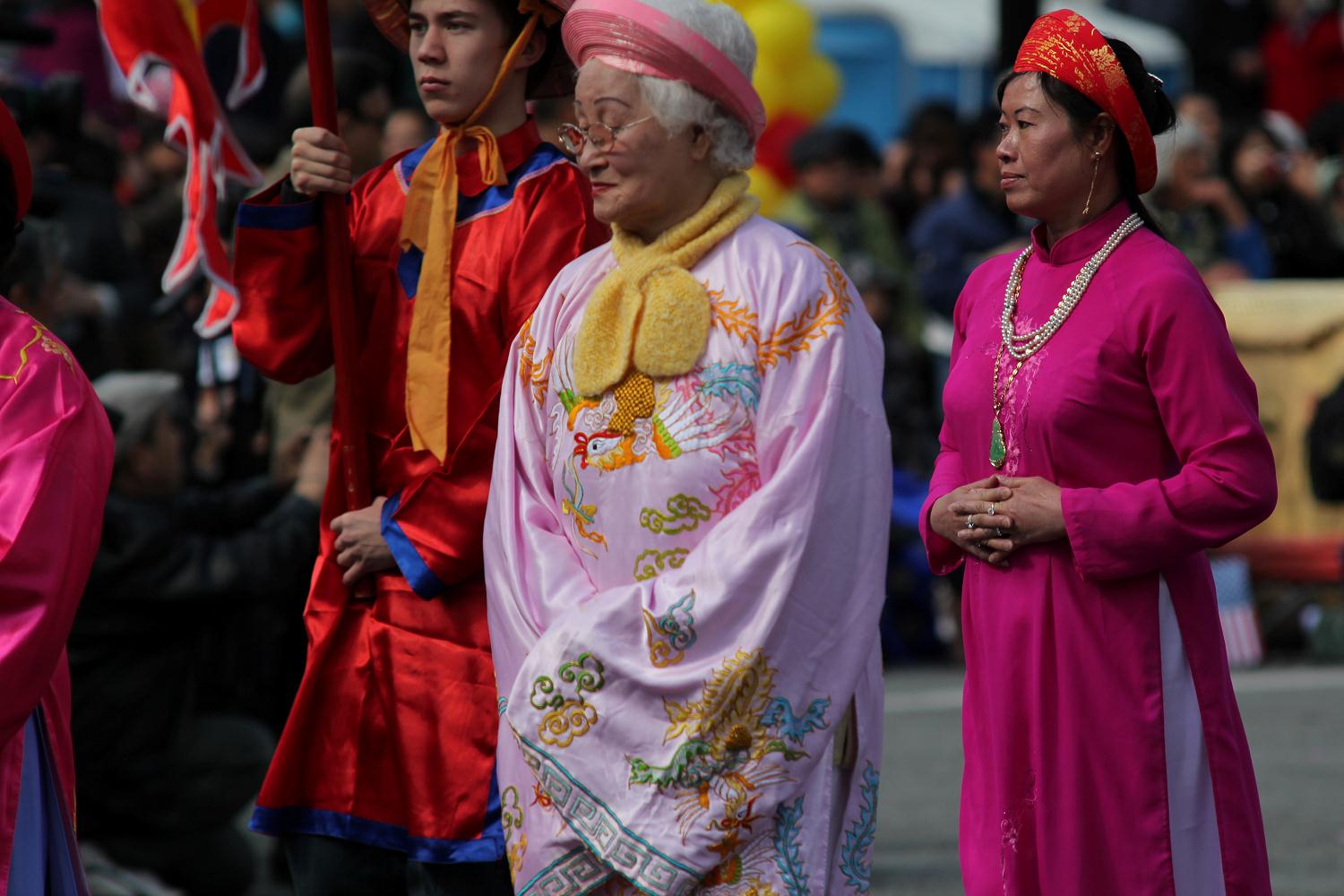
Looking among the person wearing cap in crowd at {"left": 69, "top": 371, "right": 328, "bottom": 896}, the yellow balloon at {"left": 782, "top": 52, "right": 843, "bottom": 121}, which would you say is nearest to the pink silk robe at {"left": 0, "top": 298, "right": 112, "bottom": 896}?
the person wearing cap in crowd at {"left": 69, "top": 371, "right": 328, "bottom": 896}

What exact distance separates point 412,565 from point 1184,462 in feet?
4.58

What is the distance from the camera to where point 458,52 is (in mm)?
4250

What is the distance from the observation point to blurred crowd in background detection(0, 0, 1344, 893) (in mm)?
5996

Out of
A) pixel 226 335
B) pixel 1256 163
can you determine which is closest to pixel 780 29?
pixel 1256 163

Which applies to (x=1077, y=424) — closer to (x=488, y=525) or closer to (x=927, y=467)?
(x=488, y=525)

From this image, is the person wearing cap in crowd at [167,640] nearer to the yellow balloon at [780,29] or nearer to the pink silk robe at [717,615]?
the pink silk robe at [717,615]

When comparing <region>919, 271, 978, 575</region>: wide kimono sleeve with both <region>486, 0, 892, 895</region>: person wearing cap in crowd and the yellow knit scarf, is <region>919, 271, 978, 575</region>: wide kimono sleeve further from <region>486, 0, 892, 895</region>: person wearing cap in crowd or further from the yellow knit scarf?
the yellow knit scarf

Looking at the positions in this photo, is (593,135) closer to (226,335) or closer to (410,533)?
(410,533)

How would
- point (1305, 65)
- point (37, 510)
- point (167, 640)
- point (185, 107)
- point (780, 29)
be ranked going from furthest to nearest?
point (1305, 65) → point (780, 29) → point (167, 640) → point (185, 107) → point (37, 510)

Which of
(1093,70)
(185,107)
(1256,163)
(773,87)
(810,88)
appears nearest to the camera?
(1093,70)

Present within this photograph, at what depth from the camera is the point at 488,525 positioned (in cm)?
398

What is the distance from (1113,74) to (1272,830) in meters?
3.97

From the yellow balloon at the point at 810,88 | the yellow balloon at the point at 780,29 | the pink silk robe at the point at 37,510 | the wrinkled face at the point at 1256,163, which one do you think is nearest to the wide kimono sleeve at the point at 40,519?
the pink silk robe at the point at 37,510

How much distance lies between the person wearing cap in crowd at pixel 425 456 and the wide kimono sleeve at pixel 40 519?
2.70ft
